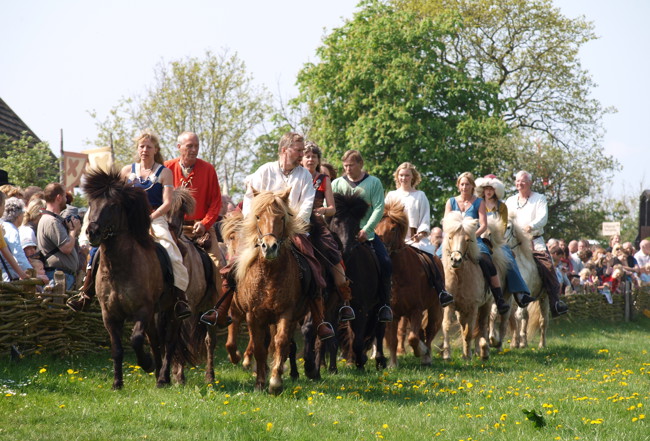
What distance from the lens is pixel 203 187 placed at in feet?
36.9

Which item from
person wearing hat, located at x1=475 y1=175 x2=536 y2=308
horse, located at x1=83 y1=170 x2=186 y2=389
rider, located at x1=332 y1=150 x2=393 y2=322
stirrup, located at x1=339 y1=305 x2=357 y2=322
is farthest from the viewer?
person wearing hat, located at x1=475 y1=175 x2=536 y2=308

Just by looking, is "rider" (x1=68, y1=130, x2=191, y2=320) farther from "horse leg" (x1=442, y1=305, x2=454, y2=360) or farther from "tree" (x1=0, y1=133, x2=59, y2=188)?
"tree" (x1=0, y1=133, x2=59, y2=188)

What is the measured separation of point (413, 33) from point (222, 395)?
118ft

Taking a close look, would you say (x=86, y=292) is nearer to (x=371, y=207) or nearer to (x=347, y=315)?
(x=347, y=315)

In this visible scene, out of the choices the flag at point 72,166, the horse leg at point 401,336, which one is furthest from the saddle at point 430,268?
the flag at point 72,166

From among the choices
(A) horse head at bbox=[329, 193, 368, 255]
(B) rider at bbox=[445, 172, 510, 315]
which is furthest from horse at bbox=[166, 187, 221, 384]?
(B) rider at bbox=[445, 172, 510, 315]

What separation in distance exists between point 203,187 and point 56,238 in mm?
2281

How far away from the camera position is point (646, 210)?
152ft

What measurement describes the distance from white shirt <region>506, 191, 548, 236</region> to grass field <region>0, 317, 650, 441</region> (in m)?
4.10

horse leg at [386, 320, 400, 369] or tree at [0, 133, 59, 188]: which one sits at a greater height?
tree at [0, 133, 59, 188]

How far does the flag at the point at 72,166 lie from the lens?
22.1 m

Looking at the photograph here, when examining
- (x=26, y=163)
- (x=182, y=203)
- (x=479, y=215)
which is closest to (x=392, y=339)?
(x=479, y=215)

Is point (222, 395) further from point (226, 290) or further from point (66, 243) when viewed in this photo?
point (66, 243)

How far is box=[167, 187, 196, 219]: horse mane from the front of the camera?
10.4 meters
